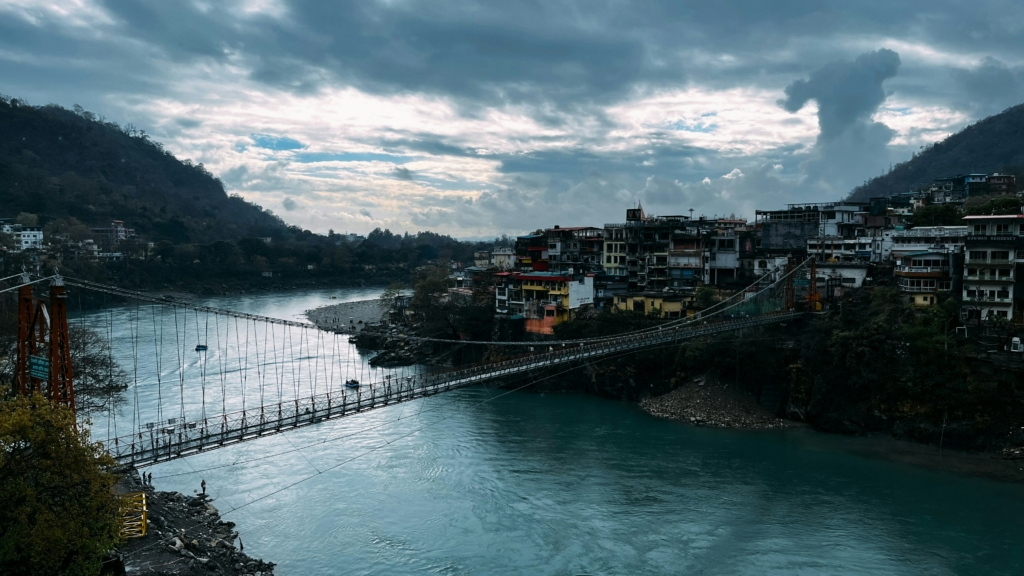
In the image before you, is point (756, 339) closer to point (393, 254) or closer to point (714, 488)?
point (714, 488)

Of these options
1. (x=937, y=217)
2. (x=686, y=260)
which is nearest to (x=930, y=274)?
(x=937, y=217)

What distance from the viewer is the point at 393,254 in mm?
55812

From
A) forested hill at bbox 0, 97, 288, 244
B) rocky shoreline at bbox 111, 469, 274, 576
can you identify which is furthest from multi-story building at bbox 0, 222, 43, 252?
rocky shoreline at bbox 111, 469, 274, 576

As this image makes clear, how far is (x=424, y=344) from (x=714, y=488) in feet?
42.9

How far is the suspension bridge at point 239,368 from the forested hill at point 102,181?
1084 inches

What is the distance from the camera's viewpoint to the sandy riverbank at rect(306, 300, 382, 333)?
1156 inches

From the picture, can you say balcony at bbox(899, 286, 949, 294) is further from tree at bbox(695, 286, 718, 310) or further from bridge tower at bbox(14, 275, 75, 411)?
bridge tower at bbox(14, 275, 75, 411)

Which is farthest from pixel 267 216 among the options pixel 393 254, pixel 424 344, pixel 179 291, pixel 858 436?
pixel 858 436

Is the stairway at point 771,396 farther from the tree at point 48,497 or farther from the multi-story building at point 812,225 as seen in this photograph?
the tree at point 48,497

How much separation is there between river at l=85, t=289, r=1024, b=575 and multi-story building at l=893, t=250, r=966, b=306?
4.37 m

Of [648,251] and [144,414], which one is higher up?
[648,251]

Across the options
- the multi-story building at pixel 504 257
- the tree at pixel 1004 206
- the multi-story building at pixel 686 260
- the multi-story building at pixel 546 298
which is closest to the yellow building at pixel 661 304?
the multi-story building at pixel 546 298

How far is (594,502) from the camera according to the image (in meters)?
Answer: 10.9

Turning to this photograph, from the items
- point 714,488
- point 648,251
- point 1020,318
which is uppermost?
point 648,251
